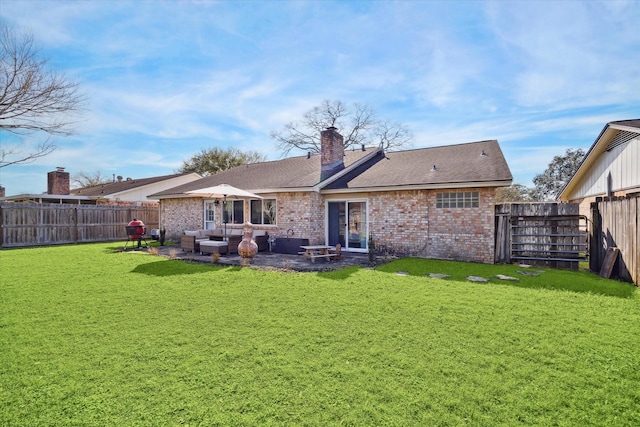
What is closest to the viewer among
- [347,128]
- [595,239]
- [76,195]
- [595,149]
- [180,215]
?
[595,239]

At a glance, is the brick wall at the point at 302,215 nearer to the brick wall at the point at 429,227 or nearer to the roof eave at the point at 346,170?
the roof eave at the point at 346,170

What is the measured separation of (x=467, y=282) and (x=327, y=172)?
27.0 feet

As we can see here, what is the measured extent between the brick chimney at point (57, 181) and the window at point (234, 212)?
666 inches

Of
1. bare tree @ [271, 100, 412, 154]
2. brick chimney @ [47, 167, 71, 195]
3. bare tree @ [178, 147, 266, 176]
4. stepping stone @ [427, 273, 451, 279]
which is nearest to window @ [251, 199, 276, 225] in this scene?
stepping stone @ [427, 273, 451, 279]

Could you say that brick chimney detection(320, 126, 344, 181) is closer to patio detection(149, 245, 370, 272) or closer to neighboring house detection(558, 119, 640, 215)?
patio detection(149, 245, 370, 272)

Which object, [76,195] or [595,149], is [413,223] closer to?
[595,149]

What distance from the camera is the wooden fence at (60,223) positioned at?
1516 centimetres

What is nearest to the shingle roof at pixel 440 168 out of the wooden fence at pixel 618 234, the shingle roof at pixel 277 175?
the shingle roof at pixel 277 175

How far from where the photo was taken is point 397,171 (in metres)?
13.0

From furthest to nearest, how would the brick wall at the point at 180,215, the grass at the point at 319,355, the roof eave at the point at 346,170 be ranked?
the brick wall at the point at 180,215, the roof eave at the point at 346,170, the grass at the point at 319,355

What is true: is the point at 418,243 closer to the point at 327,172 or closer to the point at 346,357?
the point at 327,172

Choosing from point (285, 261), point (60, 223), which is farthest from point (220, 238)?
point (60, 223)

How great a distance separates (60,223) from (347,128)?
2414 cm

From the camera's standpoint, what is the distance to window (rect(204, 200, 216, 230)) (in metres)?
15.9
